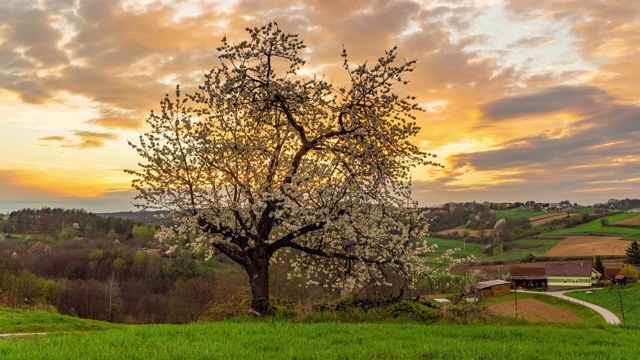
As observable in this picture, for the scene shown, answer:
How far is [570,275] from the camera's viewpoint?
340ft

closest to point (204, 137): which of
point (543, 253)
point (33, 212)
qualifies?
point (543, 253)

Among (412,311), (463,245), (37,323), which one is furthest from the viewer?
(463,245)

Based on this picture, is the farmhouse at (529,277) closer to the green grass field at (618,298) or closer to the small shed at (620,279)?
the small shed at (620,279)

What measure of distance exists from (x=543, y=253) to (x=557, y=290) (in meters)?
30.2

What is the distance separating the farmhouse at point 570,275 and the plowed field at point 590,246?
52.2ft

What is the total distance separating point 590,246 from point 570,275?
24.7m

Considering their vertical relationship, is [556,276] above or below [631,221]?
below

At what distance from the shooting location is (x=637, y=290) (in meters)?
75.1

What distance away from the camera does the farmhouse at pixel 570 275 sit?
101 m

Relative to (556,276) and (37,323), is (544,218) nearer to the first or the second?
(556,276)

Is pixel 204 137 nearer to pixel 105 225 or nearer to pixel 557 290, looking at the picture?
pixel 557 290

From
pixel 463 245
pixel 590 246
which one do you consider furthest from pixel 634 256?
pixel 463 245

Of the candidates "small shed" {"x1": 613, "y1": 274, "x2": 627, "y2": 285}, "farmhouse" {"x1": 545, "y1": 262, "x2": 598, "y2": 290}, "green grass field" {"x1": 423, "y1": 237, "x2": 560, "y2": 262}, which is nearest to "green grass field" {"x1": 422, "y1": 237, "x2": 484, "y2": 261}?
"green grass field" {"x1": 423, "y1": 237, "x2": 560, "y2": 262}

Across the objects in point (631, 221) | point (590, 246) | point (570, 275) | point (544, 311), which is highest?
point (631, 221)
